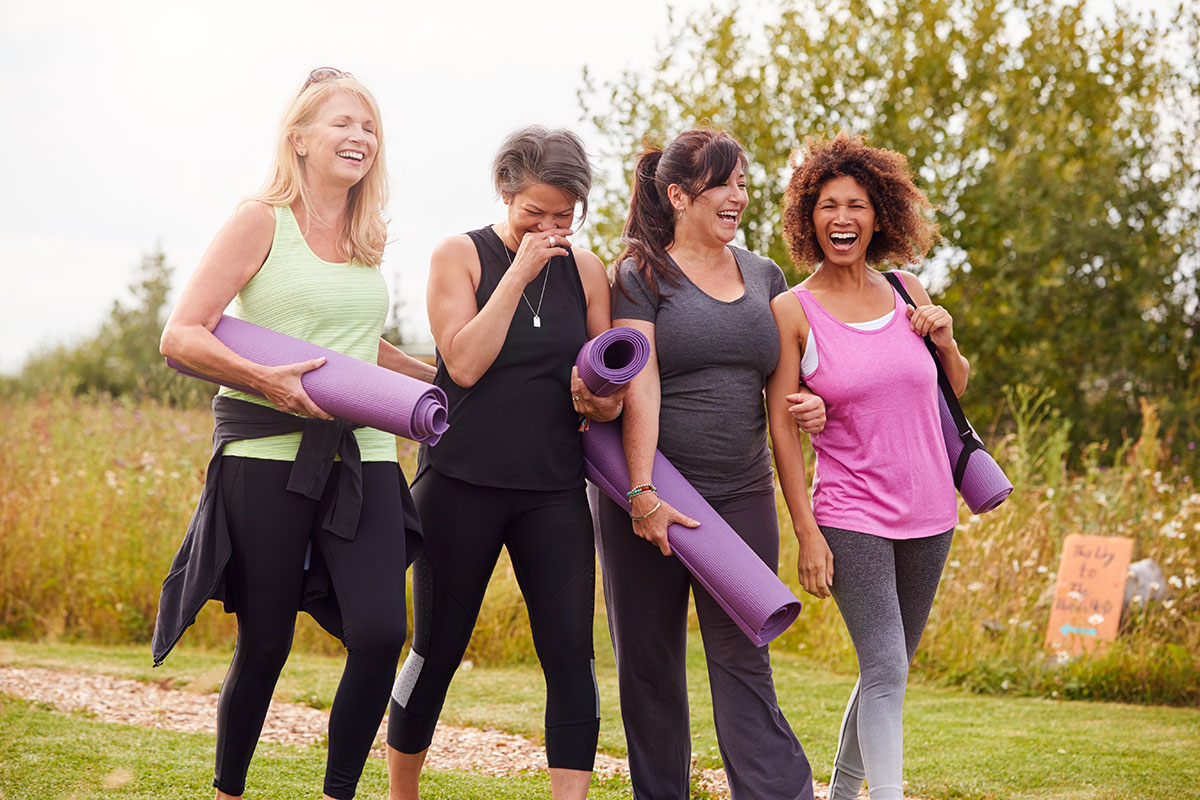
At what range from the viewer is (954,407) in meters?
3.21

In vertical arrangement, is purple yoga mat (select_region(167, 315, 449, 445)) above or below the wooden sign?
above

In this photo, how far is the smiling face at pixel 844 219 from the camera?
3102 mm

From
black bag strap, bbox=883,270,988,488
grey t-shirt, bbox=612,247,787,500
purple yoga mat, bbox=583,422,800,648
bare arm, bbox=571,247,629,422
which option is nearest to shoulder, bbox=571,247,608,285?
bare arm, bbox=571,247,629,422

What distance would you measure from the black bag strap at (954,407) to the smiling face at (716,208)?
54 cm

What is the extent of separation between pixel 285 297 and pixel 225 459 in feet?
1.41

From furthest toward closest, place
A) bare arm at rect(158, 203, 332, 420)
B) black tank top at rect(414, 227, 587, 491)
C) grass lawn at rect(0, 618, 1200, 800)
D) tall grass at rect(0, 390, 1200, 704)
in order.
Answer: tall grass at rect(0, 390, 1200, 704), grass lawn at rect(0, 618, 1200, 800), black tank top at rect(414, 227, 587, 491), bare arm at rect(158, 203, 332, 420)

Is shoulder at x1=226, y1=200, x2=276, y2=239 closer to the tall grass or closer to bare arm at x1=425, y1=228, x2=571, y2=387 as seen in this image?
bare arm at x1=425, y1=228, x2=571, y2=387

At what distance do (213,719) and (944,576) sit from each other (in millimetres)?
3978

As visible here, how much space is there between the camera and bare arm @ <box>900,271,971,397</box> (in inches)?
121

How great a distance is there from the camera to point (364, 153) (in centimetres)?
288

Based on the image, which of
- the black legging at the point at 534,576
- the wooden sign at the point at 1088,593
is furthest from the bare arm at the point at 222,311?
the wooden sign at the point at 1088,593

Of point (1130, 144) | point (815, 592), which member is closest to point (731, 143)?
point (815, 592)

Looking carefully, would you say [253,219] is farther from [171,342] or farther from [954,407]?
[954,407]

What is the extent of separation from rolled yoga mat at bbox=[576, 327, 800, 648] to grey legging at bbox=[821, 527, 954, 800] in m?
0.19
